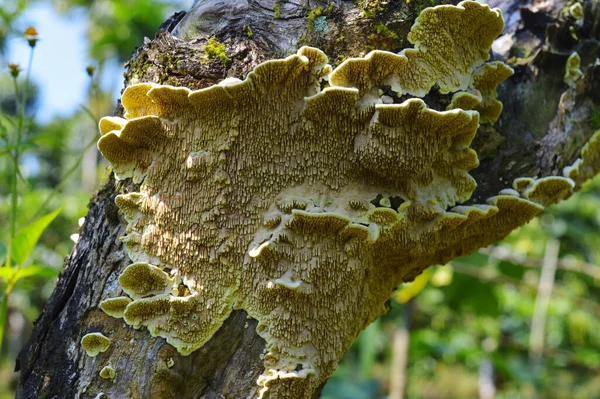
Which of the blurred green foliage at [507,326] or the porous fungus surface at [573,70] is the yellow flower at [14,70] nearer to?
the porous fungus surface at [573,70]

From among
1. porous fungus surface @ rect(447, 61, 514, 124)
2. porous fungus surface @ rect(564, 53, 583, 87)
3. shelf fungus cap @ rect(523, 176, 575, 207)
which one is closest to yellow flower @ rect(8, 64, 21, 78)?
porous fungus surface @ rect(447, 61, 514, 124)

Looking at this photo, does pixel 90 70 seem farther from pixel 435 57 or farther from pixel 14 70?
pixel 435 57

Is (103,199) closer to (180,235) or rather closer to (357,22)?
(180,235)

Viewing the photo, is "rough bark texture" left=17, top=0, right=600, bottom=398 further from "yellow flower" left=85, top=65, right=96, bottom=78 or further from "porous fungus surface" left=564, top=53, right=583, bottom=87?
"yellow flower" left=85, top=65, right=96, bottom=78

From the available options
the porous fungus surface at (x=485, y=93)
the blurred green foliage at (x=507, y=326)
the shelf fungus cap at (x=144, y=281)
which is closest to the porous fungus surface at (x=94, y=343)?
the shelf fungus cap at (x=144, y=281)

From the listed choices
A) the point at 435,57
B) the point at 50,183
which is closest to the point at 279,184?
the point at 435,57

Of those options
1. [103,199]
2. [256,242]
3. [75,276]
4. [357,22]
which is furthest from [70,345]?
[357,22]
